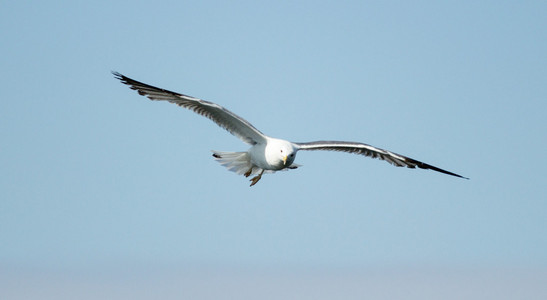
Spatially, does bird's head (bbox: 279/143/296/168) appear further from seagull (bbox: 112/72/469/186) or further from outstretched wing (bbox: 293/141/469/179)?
outstretched wing (bbox: 293/141/469/179)

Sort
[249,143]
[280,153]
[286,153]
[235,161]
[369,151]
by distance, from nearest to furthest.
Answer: [286,153] → [280,153] → [249,143] → [235,161] → [369,151]

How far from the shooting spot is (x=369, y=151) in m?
18.8

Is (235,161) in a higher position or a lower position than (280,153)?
higher

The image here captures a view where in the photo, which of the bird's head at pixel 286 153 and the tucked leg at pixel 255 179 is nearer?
the bird's head at pixel 286 153

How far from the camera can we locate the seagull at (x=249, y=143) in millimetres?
16281

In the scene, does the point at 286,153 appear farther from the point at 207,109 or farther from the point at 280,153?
the point at 207,109

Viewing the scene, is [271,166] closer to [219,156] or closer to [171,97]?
[219,156]

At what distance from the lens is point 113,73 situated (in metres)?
16.5

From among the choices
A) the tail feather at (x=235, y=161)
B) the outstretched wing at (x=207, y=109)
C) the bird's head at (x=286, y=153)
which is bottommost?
the bird's head at (x=286, y=153)

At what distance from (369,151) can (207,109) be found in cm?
465

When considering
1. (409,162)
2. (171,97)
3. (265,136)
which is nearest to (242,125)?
(265,136)

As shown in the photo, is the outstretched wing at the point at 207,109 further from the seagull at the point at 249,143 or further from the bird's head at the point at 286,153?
the bird's head at the point at 286,153

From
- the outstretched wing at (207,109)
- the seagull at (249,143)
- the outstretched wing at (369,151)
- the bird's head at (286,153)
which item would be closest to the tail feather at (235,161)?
the seagull at (249,143)

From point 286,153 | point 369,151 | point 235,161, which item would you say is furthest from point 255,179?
point 369,151
